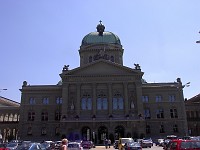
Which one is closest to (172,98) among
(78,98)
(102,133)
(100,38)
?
(102,133)

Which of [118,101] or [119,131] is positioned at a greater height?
[118,101]

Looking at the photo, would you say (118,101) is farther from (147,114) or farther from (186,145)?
(186,145)

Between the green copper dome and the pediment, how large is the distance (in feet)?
50.9

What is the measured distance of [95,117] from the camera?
6888 cm

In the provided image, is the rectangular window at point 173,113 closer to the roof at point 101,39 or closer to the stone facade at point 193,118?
the stone facade at point 193,118

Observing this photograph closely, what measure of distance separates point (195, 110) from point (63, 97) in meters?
41.4

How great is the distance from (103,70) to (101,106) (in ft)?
30.8

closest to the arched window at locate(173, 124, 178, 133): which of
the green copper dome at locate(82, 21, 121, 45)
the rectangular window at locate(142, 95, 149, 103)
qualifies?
the rectangular window at locate(142, 95, 149, 103)

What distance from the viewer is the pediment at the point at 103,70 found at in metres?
71.9

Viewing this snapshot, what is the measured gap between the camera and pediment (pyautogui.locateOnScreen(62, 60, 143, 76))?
71.9 m

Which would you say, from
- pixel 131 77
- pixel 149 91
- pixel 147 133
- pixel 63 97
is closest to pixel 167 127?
pixel 147 133

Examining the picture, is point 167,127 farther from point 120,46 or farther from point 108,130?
point 120,46

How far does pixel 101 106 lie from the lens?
7081 centimetres

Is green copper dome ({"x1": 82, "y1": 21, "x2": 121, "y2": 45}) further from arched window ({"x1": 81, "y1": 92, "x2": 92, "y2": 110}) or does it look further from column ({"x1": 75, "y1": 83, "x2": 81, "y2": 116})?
arched window ({"x1": 81, "y1": 92, "x2": 92, "y2": 110})
